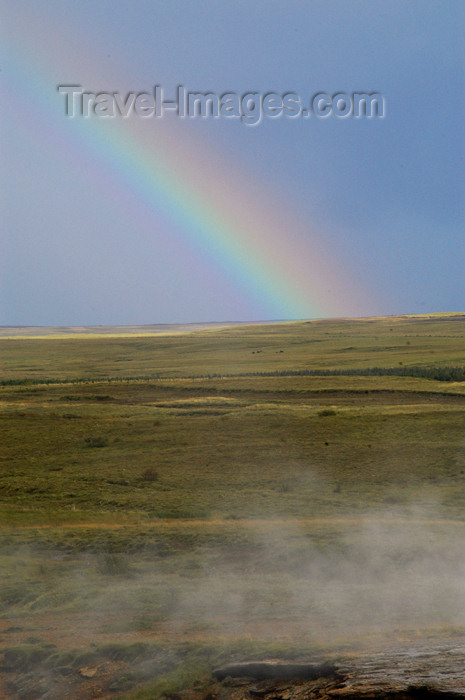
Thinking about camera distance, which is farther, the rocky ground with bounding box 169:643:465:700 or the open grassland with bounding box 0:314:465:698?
the open grassland with bounding box 0:314:465:698

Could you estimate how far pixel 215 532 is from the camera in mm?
19125

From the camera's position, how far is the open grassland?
11.7 meters

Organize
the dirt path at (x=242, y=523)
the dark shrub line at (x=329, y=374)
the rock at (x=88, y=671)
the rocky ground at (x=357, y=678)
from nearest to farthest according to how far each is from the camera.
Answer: the rocky ground at (x=357, y=678)
the rock at (x=88, y=671)
the dirt path at (x=242, y=523)
the dark shrub line at (x=329, y=374)

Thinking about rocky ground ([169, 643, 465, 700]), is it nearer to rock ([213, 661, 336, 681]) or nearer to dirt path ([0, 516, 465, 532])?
rock ([213, 661, 336, 681])

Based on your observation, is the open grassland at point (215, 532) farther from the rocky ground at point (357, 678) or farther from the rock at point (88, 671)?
the rocky ground at point (357, 678)

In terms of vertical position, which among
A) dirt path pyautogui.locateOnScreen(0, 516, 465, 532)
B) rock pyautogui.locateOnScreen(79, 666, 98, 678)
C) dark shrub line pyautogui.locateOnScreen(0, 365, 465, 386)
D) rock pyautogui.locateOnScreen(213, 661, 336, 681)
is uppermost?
dark shrub line pyautogui.locateOnScreen(0, 365, 465, 386)

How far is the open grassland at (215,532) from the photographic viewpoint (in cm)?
1174

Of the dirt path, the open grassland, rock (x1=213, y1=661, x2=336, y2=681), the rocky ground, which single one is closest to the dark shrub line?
the open grassland

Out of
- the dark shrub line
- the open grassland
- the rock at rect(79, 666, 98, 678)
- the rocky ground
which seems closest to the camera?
the rocky ground

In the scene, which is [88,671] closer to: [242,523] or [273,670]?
[273,670]

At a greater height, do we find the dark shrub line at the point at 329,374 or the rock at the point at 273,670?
the dark shrub line at the point at 329,374

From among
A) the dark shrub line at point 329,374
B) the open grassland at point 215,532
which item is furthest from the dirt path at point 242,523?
the dark shrub line at point 329,374

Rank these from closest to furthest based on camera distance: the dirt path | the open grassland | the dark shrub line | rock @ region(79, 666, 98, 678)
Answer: rock @ region(79, 666, 98, 678)
the open grassland
the dirt path
the dark shrub line

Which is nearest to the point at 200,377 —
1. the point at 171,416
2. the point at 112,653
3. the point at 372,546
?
the point at 171,416
